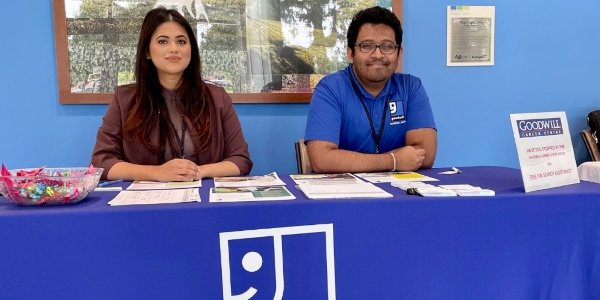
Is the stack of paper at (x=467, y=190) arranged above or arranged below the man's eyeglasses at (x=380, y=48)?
below

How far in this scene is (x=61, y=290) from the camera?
903 mm

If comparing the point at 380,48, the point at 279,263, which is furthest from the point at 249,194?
the point at 380,48

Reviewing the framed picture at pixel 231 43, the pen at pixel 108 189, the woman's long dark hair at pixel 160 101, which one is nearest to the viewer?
the pen at pixel 108 189

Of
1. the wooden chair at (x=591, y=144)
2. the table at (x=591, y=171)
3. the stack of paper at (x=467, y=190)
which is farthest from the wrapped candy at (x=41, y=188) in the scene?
the wooden chair at (x=591, y=144)

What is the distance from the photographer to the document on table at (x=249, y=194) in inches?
39.6

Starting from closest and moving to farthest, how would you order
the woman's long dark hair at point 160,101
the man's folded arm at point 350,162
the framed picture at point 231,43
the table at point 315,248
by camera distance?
the table at point 315,248, the man's folded arm at point 350,162, the woman's long dark hair at point 160,101, the framed picture at point 231,43

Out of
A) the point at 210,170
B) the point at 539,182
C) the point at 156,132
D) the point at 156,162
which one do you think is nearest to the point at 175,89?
the point at 156,132

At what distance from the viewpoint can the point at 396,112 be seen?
1.79 m

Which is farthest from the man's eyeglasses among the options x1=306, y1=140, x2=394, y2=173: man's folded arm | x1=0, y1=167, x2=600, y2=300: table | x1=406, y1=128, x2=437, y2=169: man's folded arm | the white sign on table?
x1=0, y1=167, x2=600, y2=300: table

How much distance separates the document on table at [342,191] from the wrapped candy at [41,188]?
56 centimetres

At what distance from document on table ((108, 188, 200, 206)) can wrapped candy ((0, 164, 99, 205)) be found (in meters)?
0.09

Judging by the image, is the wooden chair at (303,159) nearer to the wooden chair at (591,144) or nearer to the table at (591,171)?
the table at (591,171)

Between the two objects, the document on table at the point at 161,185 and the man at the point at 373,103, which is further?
the man at the point at 373,103

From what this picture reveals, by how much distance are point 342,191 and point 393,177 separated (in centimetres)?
33
